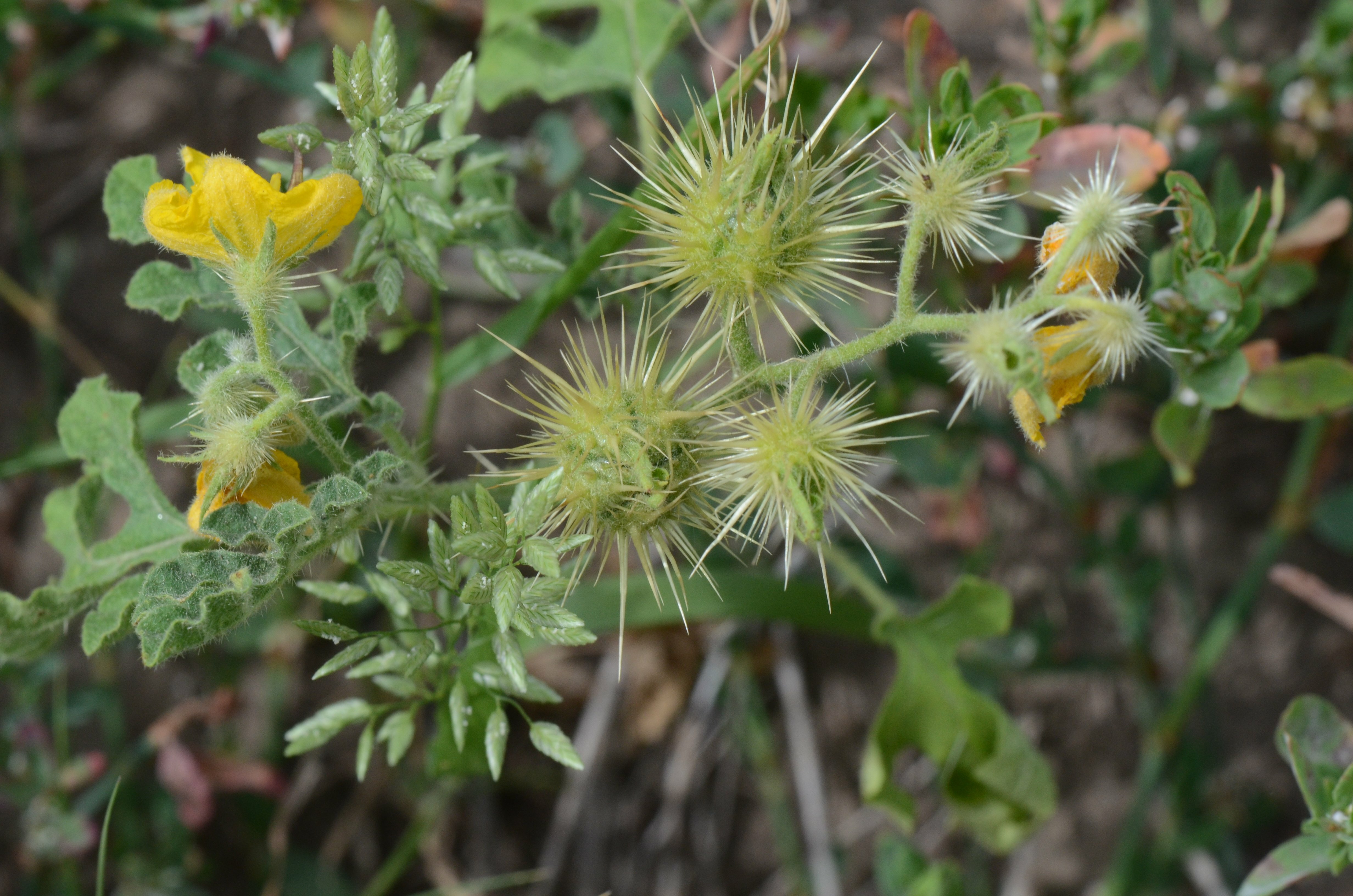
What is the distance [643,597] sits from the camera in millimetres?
2156

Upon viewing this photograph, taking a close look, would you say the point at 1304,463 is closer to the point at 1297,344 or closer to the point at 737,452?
the point at 1297,344

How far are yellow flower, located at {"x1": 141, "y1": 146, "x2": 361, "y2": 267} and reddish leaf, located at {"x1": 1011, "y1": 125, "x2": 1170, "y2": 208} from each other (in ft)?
3.63

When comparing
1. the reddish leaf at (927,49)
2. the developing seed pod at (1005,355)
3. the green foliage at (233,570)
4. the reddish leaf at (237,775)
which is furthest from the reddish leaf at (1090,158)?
the reddish leaf at (237,775)

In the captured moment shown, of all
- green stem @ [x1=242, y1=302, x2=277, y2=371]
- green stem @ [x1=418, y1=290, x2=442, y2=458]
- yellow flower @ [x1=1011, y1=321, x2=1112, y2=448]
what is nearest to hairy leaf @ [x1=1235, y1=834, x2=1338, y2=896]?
yellow flower @ [x1=1011, y1=321, x2=1112, y2=448]

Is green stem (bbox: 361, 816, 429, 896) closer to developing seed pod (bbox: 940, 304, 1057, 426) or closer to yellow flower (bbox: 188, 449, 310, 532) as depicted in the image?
yellow flower (bbox: 188, 449, 310, 532)

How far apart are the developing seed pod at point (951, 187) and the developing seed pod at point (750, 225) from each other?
6cm

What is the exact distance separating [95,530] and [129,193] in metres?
0.53

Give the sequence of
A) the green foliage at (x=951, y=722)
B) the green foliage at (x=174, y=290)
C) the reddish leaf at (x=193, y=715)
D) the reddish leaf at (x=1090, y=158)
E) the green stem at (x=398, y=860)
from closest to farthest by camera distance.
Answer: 1. the green foliage at (x=174, y=290)
2. the reddish leaf at (x=1090, y=158)
3. the green foliage at (x=951, y=722)
4. the reddish leaf at (x=193, y=715)
5. the green stem at (x=398, y=860)

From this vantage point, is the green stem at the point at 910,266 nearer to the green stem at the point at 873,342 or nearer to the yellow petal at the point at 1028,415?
the green stem at the point at 873,342

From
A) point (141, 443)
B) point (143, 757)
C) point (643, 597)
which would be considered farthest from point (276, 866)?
point (141, 443)

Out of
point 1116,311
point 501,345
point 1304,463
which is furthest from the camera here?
point 1304,463

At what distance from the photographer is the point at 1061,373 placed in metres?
1.30

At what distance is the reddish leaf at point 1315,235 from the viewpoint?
194 cm

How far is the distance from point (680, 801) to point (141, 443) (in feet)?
6.24
